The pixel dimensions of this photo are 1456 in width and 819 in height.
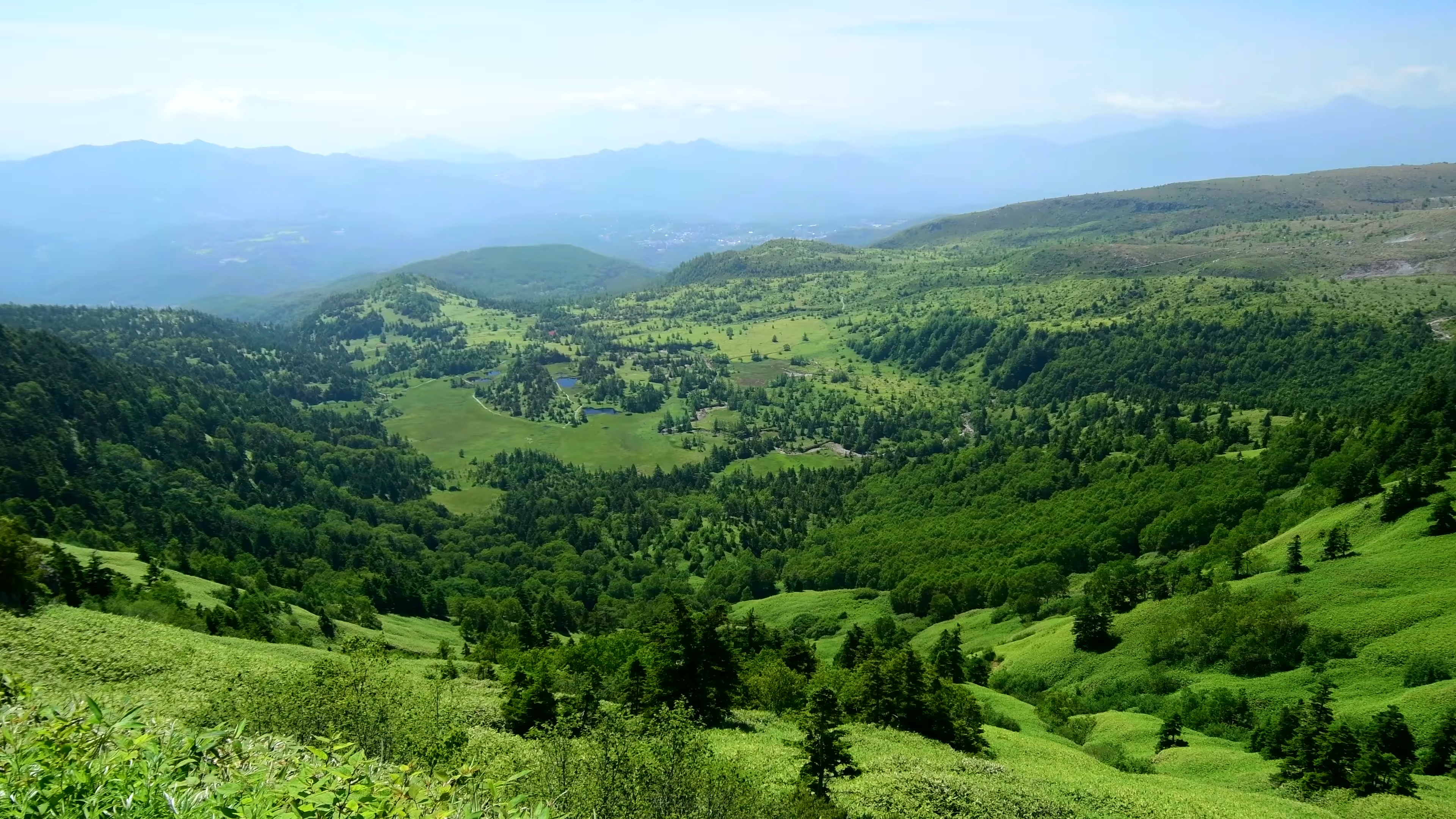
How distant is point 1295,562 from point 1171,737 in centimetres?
3797

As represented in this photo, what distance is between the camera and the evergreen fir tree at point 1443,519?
278 ft

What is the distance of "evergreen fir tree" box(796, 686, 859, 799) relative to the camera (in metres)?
46.4

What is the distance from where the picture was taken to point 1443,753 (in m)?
56.1

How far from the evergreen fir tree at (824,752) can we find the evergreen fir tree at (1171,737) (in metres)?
37.0

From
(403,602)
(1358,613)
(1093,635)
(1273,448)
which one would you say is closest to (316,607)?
(403,602)

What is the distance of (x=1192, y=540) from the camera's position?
443 feet

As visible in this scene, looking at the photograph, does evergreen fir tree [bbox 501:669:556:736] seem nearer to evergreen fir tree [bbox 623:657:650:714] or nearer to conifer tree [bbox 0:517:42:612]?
evergreen fir tree [bbox 623:657:650:714]

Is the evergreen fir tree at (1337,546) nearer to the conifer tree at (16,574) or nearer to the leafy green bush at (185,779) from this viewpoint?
the leafy green bush at (185,779)

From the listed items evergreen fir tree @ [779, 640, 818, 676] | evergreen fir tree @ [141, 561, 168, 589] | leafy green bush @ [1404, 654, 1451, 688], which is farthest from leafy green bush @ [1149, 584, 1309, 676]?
evergreen fir tree @ [141, 561, 168, 589]

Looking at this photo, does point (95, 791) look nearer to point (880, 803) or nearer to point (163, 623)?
point (880, 803)

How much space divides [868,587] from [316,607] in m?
105

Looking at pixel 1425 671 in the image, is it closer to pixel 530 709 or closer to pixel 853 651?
pixel 853 651

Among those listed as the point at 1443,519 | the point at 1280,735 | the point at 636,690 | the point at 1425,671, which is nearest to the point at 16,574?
the point at 636,690

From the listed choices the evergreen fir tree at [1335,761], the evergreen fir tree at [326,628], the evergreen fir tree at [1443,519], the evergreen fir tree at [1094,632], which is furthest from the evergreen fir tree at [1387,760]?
the evergreen fir tree at [326,628]
